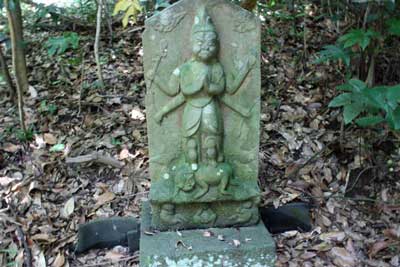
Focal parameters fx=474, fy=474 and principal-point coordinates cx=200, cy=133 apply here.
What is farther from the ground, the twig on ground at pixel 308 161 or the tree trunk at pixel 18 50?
the tree trunk at pixel 18 50

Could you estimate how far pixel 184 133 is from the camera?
9.30 feet

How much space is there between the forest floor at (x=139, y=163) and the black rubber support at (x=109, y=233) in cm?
6

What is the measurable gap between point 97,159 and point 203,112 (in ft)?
4.48

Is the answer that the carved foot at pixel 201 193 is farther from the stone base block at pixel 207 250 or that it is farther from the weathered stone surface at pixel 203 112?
the stone base block at pixel 207 250

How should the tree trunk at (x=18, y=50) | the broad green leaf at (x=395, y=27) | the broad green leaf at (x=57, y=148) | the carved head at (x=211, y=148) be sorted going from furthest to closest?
the tree trunk at (x=18, y=50) → the broad green leaf at (x=57, y=148) → the broad green leaf at (x=395, y=27) → the carved head at (x=211, y=148)

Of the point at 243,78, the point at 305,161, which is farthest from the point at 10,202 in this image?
the point at 305,161

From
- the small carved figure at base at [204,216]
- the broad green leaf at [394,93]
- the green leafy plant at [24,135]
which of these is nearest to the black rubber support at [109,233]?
the small carved figure at base at [204,216]

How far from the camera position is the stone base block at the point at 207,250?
2.73 m

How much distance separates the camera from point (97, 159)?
12.5 feet

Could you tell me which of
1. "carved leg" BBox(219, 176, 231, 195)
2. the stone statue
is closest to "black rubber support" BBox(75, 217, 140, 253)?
the stone statue

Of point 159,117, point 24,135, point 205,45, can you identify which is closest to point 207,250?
point 159,117

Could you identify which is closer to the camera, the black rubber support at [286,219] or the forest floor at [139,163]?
the forest floor at [139,163]

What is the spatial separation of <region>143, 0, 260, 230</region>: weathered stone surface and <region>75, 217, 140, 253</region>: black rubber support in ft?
1.03

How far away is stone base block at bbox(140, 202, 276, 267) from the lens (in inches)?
107
